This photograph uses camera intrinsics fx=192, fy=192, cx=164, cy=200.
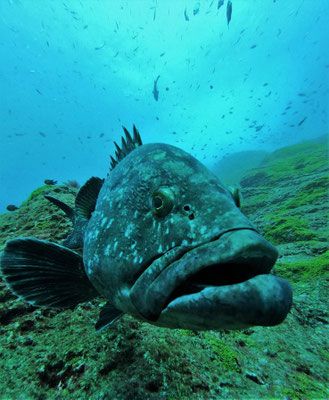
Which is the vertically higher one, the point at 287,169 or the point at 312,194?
the point at 287,169

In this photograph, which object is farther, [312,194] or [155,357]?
[312,194]

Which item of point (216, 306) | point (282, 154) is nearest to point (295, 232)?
point (216, 306)

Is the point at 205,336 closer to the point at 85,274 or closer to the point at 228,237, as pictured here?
the point at 85,274

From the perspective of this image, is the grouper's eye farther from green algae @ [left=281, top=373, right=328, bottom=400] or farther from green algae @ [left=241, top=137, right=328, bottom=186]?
green algae @ [left=241, top=137, right=328, bottom=186]

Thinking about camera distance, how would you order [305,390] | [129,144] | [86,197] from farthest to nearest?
[86,197]
[129,144]
[305,390]

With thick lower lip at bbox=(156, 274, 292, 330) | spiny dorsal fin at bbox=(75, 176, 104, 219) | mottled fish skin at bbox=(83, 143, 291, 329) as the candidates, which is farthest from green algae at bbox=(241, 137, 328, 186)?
thick lower lip at bbox=(156, 274, 292, 330)

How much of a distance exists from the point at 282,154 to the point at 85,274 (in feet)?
129

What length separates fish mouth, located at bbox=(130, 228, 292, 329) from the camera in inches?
36.5

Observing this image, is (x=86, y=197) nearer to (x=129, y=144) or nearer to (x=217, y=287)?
(x=129, y=144)

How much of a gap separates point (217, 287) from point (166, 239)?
1.47ft

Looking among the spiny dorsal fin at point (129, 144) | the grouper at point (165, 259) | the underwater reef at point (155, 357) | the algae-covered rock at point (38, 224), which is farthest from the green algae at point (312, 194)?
the algae-covered rock at point (38, 224)

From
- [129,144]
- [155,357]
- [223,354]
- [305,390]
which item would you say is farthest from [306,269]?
[129,144]

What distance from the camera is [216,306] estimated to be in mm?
940

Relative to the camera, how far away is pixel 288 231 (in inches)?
195
